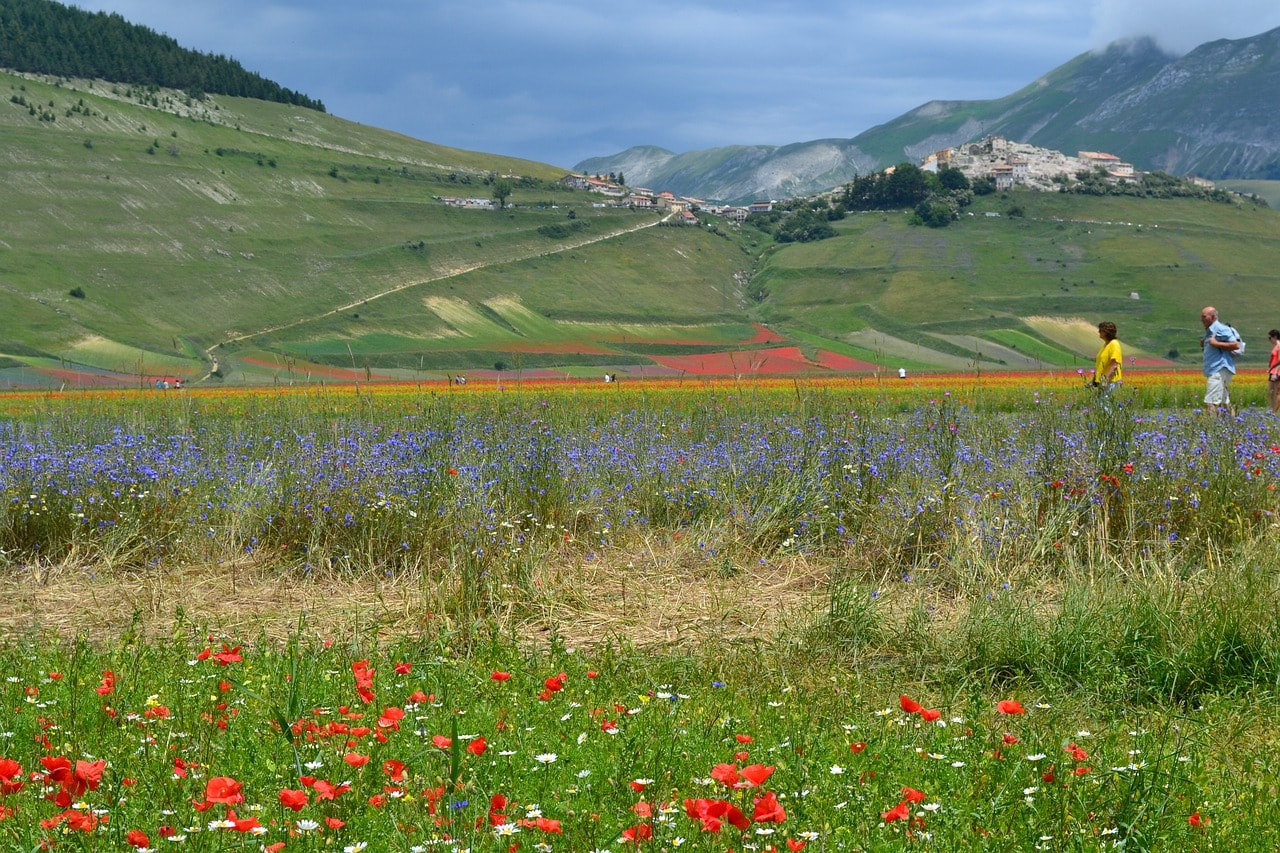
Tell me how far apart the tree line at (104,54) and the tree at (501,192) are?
5379 cm

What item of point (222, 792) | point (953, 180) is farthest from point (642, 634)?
point (953, 180)

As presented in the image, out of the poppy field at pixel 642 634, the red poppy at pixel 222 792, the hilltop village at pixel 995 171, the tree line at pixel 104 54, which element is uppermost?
the tree line at pixel 104 54

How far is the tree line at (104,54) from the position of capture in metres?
162

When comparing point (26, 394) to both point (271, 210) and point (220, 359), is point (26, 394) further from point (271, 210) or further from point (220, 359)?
point (271, 210)

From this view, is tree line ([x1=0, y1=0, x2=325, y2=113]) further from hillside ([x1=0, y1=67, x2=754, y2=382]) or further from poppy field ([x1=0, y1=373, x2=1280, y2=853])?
poppy field ([x1=0, y1=373, x2=1280, y2=853])

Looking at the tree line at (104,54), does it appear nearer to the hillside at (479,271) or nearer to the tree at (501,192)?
the hillside at (479,271)

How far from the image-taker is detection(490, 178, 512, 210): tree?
14638 cm

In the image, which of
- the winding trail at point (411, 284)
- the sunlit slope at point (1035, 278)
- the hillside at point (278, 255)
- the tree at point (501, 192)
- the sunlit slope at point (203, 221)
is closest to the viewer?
the winding trail at point (411, 284)

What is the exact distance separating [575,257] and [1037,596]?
124 m

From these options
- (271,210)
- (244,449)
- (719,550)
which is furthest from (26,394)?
(271,210)

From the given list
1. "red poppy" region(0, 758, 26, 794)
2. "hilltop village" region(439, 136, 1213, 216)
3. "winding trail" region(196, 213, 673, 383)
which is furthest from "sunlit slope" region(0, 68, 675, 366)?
"red poppy" region(0, 758, 26, 794)

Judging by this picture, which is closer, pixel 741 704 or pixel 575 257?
pixel 741 704

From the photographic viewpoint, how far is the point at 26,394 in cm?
3803

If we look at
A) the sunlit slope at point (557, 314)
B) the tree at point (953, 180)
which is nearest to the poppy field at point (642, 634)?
the sunlit slope at point (557, 314)
